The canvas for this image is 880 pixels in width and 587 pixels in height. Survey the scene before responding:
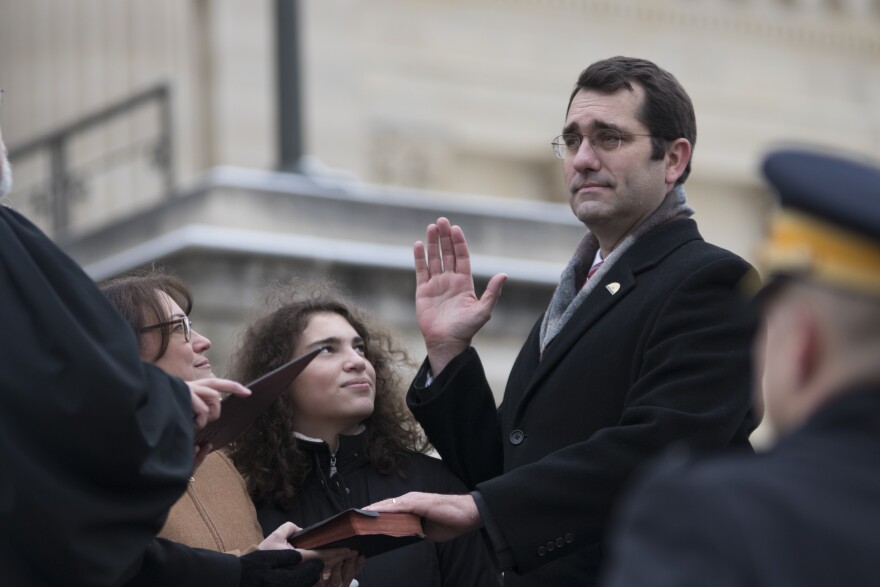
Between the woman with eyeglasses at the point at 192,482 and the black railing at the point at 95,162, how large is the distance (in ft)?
24.3

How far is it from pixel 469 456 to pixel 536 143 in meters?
15.3

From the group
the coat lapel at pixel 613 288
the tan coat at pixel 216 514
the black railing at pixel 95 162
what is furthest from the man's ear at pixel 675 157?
the black railing at pixel 95 162

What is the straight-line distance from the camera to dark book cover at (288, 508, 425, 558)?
4.84 m

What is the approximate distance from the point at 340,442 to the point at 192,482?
61 centimetres

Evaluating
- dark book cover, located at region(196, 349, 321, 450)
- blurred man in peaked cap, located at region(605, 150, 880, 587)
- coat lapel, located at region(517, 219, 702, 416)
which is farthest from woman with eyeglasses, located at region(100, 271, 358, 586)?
blurred man in peaked cap, located at region(605, 150, 880, 587)

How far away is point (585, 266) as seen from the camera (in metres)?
5.54

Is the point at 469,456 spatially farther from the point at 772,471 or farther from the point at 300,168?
the point at 300,168

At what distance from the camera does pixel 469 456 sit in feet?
18.2

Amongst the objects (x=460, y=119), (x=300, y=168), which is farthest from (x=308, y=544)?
(x=460, y=119)

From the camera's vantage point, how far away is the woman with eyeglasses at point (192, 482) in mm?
5098

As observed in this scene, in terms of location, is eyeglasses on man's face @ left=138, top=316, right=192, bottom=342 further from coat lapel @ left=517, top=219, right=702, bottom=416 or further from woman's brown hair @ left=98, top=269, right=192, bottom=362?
coat lapel @ left=517, top=219, right=702, bottom=416

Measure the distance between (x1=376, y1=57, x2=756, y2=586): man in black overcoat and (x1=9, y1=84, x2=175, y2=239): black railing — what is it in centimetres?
735

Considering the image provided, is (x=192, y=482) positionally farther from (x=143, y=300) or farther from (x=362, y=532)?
(x=362, y=532)

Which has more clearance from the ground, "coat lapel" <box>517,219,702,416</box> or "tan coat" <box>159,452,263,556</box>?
"coat lapel" <box>517,219,702,416</box>
